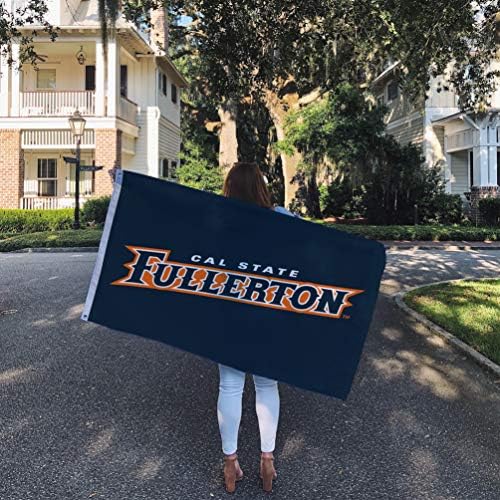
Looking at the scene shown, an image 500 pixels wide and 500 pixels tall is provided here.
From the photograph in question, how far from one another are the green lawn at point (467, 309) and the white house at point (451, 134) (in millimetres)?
14148

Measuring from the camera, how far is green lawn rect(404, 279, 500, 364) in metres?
5.97

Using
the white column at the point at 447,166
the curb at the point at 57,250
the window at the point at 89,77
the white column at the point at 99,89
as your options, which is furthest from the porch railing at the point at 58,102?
the white column at the point at 447,166

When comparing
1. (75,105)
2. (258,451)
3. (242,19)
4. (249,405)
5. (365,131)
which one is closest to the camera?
(258,451)

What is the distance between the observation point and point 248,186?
125 inches

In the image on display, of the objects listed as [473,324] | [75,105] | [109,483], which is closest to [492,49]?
[473,324]

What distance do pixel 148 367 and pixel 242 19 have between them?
638 centimetres

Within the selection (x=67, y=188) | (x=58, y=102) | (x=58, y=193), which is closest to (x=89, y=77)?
(x=58, y=102)

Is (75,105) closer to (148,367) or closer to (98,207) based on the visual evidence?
(98,207)

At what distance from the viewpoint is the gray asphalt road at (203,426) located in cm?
310

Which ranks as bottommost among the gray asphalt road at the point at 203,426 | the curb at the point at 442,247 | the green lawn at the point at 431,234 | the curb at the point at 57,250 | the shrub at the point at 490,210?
the gray asphalt road at the point at 203,426

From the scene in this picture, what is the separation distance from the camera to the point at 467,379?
4988 mm

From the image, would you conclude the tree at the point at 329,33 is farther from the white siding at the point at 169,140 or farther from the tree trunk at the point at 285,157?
A: the white siding at the point at 169,140

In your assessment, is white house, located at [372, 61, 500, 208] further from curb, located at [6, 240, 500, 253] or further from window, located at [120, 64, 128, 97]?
window, located at [120, 64, 128, 97]

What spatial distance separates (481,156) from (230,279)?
23.0 meters
